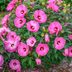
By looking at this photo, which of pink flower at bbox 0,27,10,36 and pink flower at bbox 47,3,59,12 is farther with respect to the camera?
pink flower at bbox 47,3,59,12

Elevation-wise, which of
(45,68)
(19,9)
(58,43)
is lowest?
(45,68)

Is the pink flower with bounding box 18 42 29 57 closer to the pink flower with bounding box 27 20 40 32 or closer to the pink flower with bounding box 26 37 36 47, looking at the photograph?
the pink flower with bounding box 26 37 36 47

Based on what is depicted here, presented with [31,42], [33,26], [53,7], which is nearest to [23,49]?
[31,42]

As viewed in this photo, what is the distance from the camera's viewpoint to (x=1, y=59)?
13.3ft

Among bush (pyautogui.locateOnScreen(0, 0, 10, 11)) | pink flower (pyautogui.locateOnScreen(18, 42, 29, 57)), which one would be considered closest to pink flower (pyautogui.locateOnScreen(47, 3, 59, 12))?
pink flower (pyautogui.locateOnScreen(18, 42, 29, 57))

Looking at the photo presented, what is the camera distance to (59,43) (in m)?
4.06

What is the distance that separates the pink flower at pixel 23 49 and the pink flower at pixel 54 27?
33 centimetres

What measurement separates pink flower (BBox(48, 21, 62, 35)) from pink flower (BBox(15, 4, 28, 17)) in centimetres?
36

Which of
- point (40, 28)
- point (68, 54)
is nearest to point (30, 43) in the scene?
point (40, 28)

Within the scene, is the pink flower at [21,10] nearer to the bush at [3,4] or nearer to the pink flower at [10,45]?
the pink flower at [10,45]

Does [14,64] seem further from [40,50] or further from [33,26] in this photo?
[33,26]

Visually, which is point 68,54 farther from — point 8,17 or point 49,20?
point 8,17

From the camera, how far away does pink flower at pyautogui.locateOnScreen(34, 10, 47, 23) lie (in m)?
4.11

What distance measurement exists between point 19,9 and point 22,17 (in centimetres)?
11
